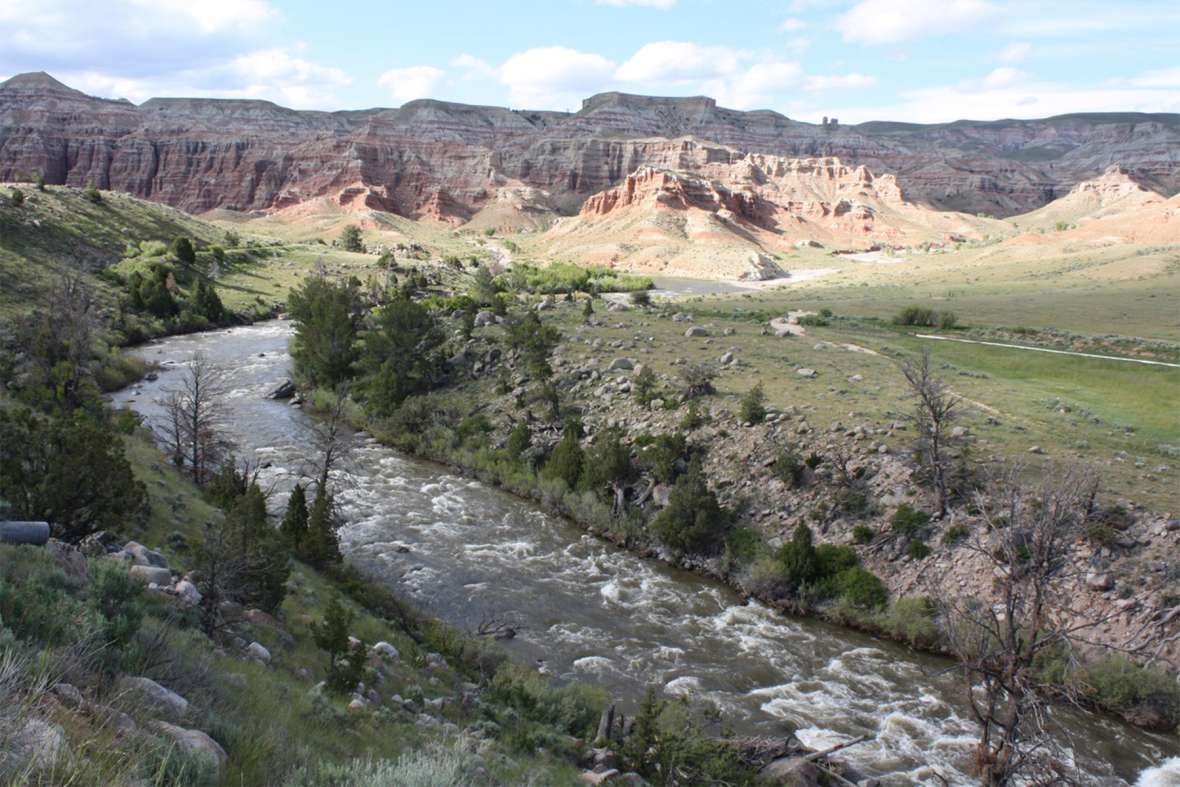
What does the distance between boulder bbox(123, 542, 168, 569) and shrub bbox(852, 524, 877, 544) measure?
55.9 ft

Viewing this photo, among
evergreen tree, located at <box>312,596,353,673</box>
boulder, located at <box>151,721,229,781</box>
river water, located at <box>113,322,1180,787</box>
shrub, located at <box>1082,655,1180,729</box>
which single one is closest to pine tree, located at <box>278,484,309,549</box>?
river water, located at <box>113,322,1180,787</box>

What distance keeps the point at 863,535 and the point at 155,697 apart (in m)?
18.8

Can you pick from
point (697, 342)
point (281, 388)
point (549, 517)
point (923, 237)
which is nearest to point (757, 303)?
point (697, 342)

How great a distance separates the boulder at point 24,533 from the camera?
10281 millimetres

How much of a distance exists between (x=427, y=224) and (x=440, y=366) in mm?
123008

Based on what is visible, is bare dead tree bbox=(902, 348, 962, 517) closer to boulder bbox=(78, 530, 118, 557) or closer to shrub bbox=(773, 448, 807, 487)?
shrub bbox=(773, 448, 807, 487)

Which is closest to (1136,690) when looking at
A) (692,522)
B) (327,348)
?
(692,522)

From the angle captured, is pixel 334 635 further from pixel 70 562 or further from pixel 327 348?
pixel 327 348

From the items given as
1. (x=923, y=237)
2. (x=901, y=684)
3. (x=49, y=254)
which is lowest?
(x=901, y=684)

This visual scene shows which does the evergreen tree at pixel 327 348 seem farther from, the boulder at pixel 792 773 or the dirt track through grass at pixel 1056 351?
the dirt track through grass at pixel 1056 351

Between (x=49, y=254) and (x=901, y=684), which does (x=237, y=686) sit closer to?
(x=901, y=684)

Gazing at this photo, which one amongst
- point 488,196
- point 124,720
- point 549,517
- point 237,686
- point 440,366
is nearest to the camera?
point 124,720

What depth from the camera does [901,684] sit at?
673 inches

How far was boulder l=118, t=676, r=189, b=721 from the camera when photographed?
255 inches
